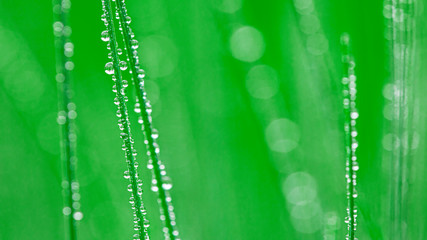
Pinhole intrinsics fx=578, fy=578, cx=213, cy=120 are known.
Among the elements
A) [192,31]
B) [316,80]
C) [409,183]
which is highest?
[192,31]

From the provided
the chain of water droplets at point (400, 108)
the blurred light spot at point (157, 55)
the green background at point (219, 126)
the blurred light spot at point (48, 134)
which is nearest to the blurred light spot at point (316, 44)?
the green background at point (219, 126)

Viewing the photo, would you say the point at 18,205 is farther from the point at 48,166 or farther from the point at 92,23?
the point at 92,23

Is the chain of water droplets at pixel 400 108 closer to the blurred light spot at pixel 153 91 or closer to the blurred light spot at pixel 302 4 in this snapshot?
the blurred light spot at pixel 302 4

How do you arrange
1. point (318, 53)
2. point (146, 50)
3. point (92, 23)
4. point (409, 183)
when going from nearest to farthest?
point (409, 183)
point (318, 53)
point (92, 23)
point (146, 50)

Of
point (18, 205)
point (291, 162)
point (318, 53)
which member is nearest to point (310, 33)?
point (318, 53)

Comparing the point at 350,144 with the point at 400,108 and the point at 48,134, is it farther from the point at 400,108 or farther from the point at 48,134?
the point at 48,134
